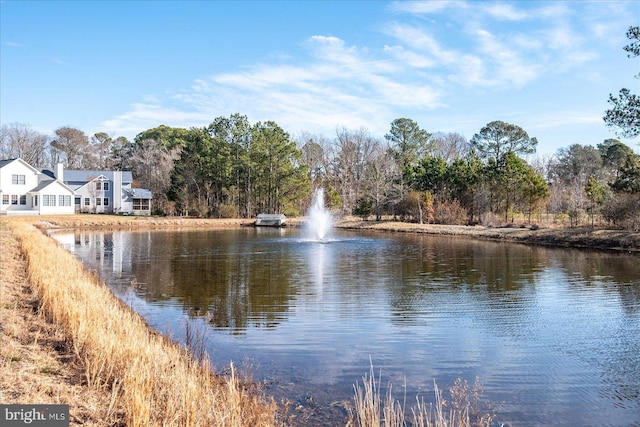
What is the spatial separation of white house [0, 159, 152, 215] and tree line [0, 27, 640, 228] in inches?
155

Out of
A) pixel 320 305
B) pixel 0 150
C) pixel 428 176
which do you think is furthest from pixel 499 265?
pixel 0 150

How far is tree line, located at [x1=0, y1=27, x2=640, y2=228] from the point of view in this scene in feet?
141

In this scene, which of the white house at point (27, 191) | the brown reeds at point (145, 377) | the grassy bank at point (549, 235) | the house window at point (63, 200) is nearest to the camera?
the brown reeds at point (145, 377)

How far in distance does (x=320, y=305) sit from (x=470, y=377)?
17.6 ft

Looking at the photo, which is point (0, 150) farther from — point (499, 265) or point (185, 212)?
point (499, 265)

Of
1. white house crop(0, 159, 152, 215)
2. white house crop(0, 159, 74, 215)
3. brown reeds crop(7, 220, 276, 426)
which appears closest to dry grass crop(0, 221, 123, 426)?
brown reeds crop(7, 220, 276, 426)

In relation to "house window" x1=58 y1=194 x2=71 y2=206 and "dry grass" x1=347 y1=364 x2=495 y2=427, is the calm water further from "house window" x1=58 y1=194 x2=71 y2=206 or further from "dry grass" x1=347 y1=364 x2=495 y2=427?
"house window" x1=58 y1=194 x2=71 y2=206

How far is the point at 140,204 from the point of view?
2418 inches

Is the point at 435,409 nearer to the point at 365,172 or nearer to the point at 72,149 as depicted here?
the point at 365,172

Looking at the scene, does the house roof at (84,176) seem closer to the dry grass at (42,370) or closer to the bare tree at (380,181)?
the bare tree at (380,181)

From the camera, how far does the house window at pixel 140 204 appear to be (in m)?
61.3

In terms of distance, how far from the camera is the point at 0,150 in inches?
2854

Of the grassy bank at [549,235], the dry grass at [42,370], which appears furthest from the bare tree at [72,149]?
the dry grass at [42,370]

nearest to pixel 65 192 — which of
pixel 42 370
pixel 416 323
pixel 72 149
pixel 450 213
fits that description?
pixel 72 149
